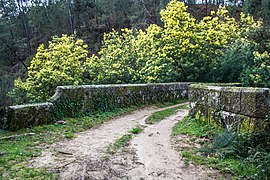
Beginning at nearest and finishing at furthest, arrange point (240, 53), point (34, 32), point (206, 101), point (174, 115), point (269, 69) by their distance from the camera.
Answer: point (206, 101)
point (174, 115)
point (269, 69)
point (240, 53)
point (34, 32)

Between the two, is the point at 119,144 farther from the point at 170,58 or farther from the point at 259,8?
the point at 259,8

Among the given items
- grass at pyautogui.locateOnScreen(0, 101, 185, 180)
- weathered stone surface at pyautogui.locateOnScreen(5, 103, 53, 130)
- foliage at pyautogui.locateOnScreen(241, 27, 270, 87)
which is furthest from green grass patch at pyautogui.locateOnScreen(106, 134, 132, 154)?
foliage at pyautogui.locateOnScreen(241, 27, 270, 87)

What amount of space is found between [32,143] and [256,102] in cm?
484

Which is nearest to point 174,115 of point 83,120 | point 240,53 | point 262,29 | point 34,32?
point 83,120

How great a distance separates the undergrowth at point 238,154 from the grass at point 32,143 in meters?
2.62

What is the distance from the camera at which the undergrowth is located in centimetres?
386

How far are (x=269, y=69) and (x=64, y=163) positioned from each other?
1219cm

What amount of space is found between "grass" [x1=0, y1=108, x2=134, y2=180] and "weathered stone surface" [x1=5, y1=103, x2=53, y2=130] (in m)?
0.22

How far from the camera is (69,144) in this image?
5594 mm

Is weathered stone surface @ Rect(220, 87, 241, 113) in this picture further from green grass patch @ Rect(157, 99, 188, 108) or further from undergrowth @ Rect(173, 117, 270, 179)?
green grass patch @ Rect(157, 99, 188, 108)

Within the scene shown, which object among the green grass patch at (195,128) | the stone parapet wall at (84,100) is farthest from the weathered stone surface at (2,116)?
the green grass patch at (195,128)

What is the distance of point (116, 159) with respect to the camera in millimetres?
4492

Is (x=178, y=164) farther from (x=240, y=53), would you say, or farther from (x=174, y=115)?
(x=240, y=53)

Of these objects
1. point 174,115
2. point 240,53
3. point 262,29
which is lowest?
point 174,115
